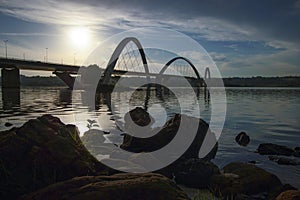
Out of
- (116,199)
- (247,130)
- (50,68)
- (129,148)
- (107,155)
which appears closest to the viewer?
(116,199)

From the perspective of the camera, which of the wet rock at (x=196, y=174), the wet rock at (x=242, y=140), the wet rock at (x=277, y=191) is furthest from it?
the wet rock at (x=242, y=140)

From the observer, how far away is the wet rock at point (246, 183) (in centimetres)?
948

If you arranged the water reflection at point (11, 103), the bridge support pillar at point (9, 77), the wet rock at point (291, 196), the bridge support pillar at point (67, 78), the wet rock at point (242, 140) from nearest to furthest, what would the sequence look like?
the wet rock at point (291, 196) → the wet rock at point (242, 140) → the water reflection at point (11, 103) → the bridge support pillar at point (9, 77) → the bridge support pillar at point (67, 78)

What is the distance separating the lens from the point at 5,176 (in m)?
7.87

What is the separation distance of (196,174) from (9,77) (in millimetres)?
129156

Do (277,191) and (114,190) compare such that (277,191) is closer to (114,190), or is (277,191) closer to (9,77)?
(114,190)

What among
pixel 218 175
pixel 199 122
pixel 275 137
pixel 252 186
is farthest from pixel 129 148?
pixel 275 137

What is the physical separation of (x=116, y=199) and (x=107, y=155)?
7.42m

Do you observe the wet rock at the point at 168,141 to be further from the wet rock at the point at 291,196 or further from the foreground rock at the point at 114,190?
the foreground rock at the point at 114,190

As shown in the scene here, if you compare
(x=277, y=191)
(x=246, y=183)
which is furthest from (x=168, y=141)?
(x=277, y=191)

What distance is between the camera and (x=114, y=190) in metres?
6.23

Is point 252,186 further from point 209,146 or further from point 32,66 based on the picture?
point 32,66

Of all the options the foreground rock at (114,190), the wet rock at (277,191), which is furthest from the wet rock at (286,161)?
the foreground rock at (114,190)

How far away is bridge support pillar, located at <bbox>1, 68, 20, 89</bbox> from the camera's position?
121750mm
